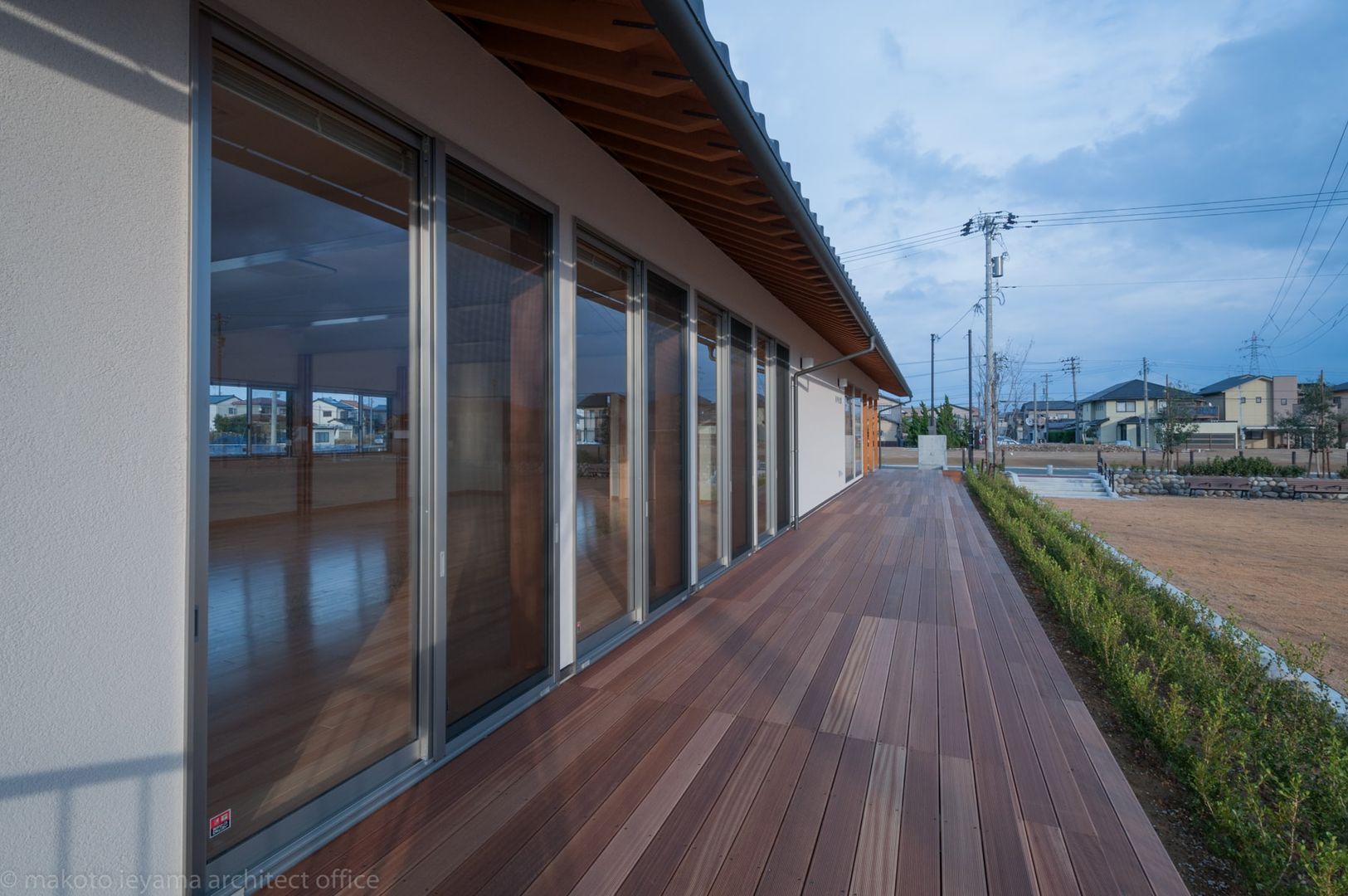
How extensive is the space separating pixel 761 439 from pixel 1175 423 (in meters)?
25.3

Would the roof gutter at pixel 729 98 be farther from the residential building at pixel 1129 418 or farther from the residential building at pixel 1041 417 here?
the residential building at pixel 1041 417

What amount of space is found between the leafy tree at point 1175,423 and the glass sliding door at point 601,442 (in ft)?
78.0

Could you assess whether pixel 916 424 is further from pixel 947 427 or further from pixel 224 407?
pixel 224 407

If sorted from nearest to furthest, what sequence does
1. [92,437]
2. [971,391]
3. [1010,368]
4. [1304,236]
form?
[92,437] < [1304,236] < [971,391] < [1010,368]

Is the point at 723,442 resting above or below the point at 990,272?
below

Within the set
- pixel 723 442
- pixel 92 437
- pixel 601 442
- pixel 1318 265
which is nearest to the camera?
pixel 92 437

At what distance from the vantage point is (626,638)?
3.60 meters

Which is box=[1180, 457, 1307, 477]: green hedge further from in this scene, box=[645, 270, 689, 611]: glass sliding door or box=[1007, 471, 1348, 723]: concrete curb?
box=[645, 270, 689, 611]: glass sliding door

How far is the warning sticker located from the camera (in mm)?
1578

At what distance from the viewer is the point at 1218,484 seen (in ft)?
51.0

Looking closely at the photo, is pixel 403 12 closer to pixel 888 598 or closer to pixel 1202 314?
pixel 888 598

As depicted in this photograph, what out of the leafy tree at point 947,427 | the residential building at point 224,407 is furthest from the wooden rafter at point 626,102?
the leafy tree at point 947,427

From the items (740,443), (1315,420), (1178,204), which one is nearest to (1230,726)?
→ (740,443)

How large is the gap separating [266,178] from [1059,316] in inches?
2288
